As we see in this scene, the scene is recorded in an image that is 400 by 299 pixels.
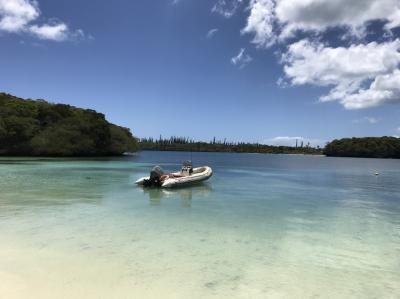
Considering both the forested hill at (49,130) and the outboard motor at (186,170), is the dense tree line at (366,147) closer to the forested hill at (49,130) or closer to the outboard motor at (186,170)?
the forested hill at (49,130)

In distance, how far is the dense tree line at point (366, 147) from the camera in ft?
412

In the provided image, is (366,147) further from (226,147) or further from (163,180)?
(163,180)

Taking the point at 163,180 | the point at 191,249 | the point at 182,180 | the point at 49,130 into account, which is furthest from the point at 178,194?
the point at 49,130

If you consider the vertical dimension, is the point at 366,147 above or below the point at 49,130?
above

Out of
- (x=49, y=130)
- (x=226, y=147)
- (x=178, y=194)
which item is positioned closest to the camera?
(x=178, y=194)

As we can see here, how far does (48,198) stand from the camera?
44.8ft

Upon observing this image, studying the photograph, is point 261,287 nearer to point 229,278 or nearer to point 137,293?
point 229,278

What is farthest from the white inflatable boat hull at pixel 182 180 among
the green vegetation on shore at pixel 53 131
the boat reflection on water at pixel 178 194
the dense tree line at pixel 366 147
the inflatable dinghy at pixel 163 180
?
the dense tree line at pixel 366 147

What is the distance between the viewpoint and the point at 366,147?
131 m

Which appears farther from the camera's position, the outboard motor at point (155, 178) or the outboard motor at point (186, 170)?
the outboard motor at point (186, 170)

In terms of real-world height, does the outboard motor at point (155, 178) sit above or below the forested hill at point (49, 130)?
below

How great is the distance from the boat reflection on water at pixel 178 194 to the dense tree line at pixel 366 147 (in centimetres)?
12359

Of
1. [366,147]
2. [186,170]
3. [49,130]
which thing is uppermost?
[366,147]

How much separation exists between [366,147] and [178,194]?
424 feet
